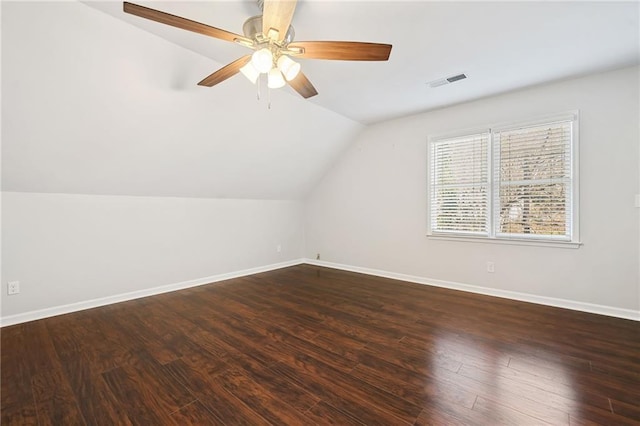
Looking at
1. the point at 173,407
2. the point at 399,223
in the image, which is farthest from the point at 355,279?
the point at 173,407

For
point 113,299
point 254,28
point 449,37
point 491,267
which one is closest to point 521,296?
point 491,267

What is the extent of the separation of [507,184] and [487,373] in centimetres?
243

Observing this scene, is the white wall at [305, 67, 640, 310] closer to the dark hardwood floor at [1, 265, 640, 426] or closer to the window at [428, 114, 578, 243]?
the window at [428, 114, 578, 243]

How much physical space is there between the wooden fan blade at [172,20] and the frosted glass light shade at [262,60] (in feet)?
0.36

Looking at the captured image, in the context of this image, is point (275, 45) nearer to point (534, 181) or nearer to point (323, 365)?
point (323, 365)

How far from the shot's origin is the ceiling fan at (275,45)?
1.52m

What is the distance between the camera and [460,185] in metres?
3.88

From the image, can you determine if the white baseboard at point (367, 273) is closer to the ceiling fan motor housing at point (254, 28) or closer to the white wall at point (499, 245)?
the white wall at point (499, 245)

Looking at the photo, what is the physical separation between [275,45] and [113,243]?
313 centimetres

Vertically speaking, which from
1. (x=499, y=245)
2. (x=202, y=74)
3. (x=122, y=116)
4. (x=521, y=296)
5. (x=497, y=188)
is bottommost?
(x=521, y=296)

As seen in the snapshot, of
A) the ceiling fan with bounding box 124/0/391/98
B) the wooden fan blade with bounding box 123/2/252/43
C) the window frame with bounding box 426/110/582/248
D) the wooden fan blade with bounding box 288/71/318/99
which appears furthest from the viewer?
the window frame with bounding box 426/110/582/248

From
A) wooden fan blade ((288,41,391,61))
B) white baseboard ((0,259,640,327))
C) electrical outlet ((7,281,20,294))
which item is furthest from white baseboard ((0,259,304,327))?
wooden fan blade ((288,41,391,61))

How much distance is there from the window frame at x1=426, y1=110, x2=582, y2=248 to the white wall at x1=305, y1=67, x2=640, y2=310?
0.06 meters

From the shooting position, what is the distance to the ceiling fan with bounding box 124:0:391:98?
4.99ft
